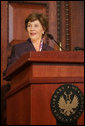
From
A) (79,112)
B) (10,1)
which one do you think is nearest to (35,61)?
(79,112)

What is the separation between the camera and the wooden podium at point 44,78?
1.84 meters

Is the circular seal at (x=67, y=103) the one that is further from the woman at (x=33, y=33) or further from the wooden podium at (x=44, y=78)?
the woman at (x=33, y=33)

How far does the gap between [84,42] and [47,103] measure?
6.36 ft

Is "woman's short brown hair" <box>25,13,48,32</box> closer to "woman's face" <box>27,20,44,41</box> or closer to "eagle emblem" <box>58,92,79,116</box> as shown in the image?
"woman's face" <box>27,20,44,41</box>

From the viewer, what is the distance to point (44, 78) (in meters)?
1.86

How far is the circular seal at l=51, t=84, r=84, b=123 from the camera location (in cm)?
185

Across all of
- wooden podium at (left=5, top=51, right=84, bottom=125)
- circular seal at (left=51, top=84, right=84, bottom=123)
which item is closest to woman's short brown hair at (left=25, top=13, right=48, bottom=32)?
wooden podium at (left=5, top=51, right=84, bottom=125)

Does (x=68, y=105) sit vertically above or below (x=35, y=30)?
below

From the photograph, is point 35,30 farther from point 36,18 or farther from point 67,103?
point 67,103

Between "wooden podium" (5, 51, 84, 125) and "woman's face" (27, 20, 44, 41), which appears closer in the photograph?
"wooden podium" (5, 51, 84, 125)

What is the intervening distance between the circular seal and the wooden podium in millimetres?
23

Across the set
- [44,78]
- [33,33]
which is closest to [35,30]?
[33,33]

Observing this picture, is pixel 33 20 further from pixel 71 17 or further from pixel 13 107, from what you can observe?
pixel 71 17

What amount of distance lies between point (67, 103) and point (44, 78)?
0.18 meters
